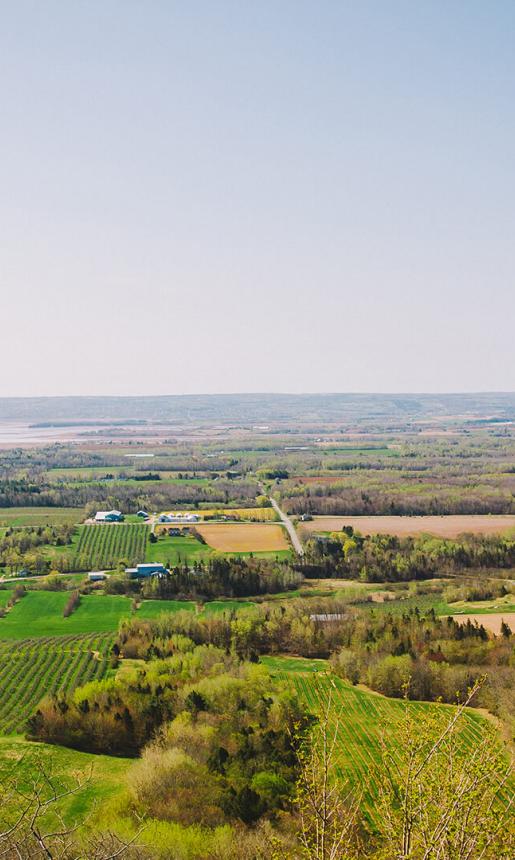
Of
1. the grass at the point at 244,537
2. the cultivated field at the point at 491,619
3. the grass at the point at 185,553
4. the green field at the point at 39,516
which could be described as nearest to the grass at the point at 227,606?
the grass at the point at 185,553

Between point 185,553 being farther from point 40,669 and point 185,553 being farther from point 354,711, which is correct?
point 354,711

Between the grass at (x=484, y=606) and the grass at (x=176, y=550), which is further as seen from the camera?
the grass at (x=176, y=550)

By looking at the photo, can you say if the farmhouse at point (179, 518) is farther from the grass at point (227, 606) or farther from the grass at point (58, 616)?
the grass at point (227, 606)

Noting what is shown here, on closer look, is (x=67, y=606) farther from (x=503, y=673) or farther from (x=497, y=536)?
(x=497, y=536)

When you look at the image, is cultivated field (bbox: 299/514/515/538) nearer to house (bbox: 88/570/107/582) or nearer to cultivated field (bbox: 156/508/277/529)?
cultivated field (bbox: 156/508/277/529)

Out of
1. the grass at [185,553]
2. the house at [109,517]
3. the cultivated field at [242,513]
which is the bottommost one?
the grass at [185,553]

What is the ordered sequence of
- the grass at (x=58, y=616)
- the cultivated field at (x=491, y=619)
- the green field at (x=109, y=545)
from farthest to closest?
the green field at (x=109, y=545), the grass at (x=58, y=616), the cultivated field at (x=491, y=619)

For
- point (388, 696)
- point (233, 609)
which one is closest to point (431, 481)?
point (233, 609)
